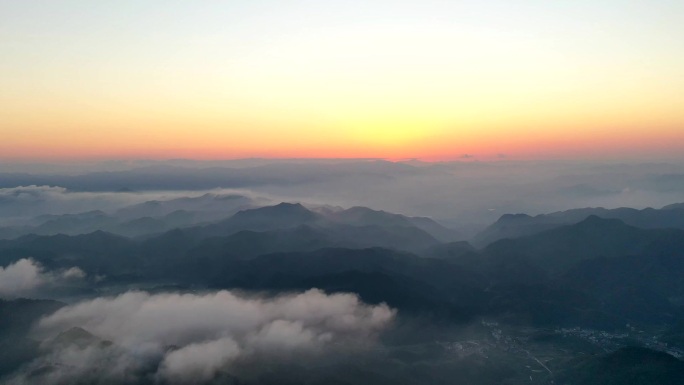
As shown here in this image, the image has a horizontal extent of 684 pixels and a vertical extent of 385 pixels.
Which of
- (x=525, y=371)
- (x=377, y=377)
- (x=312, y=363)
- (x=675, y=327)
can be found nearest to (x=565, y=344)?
Answer: (x=525, y=371)

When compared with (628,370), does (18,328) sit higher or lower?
higher

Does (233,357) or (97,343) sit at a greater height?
(97,343)

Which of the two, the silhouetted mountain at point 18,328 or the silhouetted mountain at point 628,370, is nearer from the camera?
the silhouetted mountain at point 628,370

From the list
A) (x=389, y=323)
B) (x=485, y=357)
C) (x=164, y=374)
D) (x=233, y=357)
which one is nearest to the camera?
(x=164, y=374)

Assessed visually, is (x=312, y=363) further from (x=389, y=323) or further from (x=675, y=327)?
(x=675, y=327)

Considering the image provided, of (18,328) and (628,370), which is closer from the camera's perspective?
(628,370)

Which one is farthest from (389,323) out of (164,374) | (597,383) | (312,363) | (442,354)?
(164,374)

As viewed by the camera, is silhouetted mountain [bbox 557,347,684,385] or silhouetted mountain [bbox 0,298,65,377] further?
silhouetted mountain [bbox 0,298,65,377]

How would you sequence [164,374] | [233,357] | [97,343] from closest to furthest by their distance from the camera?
1. [164,374]
2. [97,343]
3. [233,357]

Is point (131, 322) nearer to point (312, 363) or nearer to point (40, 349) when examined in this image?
point (40, 349)

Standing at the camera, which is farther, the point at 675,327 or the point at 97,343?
the point at 675,327
